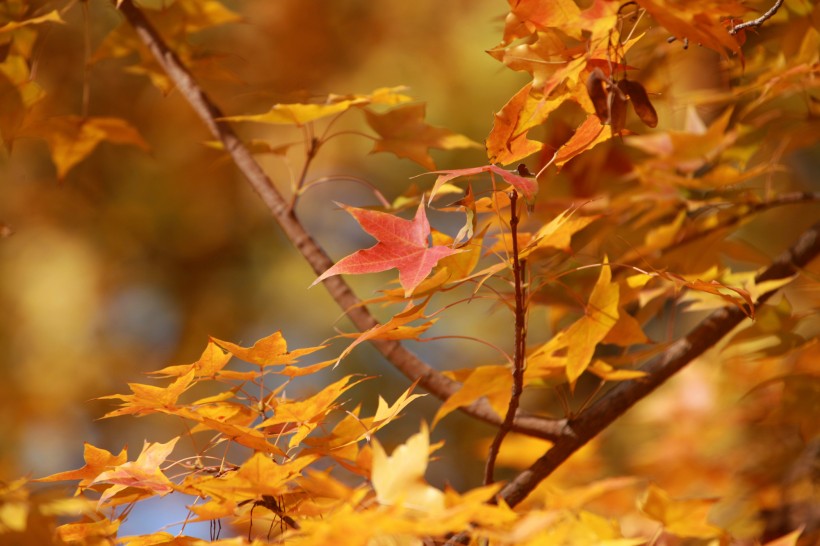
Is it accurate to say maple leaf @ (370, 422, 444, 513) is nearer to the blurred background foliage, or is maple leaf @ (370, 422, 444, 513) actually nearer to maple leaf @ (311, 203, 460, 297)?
maple leaf @ (311, 203, 460, 297)

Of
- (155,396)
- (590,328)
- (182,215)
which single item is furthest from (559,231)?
(182,215)

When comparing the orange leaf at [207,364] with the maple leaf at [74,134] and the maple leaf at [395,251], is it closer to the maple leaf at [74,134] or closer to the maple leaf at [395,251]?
the maple leaf at [395,251]

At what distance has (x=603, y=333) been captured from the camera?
54 cm

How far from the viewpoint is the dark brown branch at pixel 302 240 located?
2.18 feet

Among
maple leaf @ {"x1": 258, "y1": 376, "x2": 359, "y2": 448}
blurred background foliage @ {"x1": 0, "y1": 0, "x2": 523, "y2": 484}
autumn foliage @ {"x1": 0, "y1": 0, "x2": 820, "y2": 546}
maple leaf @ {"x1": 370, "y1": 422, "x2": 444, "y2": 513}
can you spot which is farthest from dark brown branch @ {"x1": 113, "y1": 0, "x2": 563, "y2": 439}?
blurred background foliage @ {"x1": 0, "y1": 0, "x2": 523, "y2": 484}

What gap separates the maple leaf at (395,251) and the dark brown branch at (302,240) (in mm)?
102

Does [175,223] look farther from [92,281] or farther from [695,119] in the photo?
[695,119]

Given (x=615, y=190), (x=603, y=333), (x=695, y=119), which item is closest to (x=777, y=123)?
(x=695, y=119)

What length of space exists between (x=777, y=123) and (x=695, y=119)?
86 millimetres

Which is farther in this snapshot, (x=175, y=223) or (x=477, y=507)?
(x=175, y=223)

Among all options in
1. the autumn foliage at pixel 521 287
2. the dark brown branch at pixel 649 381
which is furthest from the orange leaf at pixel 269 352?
the dark brown branch at pixel 649 381

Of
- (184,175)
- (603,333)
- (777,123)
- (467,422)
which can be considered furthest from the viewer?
(184,175)

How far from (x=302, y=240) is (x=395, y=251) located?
0.77 feet

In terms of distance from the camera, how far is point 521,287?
493mm
